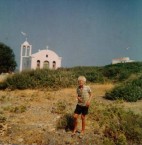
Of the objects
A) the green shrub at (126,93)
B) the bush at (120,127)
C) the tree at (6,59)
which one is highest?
the tree at (6,59)

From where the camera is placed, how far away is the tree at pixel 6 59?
58125mm

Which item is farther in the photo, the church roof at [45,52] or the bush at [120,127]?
the church roof at [45,52]

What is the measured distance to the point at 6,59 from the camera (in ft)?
192

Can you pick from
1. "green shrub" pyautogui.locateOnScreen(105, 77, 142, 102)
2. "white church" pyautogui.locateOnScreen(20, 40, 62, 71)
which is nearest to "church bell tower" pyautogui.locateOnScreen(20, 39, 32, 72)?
"white church" pyautogui.locateOnScreen(20, 40, 62, 71)

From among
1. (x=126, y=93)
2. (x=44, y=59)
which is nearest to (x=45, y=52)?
(x=44, y=59)

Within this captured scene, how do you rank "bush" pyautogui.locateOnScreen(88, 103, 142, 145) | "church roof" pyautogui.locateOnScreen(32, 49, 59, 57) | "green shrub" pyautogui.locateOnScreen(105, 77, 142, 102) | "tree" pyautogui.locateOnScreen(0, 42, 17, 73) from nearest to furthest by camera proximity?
"bush" pyautogui.locateOnScreen(88, 103, 142, 145), "green shrub" pyautogui.locateOnScreen(105, 77, 142, 102), "tree" pyautogui.locateOnScreen(0, 42, 17, 73), "church roof" pyautogui.locateOnScreen(32, 49, 59, 57)

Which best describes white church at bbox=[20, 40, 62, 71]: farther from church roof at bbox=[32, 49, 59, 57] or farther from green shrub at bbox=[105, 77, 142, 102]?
green shrub at bbox=[105, 77, 142, 102]

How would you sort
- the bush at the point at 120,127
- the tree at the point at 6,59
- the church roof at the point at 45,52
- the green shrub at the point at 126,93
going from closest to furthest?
1. the bush at the point at 120,127
2. the green shrub at the point at 126,93
3. the tree at the point at 6,59
4. the church roof at the point at 45,52

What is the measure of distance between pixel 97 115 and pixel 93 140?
7.20 feet

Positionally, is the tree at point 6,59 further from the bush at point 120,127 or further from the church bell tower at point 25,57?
the bush at point 120,127

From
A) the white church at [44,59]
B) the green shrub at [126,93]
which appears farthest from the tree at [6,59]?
the green shrub at [126,93]

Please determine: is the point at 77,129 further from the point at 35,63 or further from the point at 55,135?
the point at 35,63

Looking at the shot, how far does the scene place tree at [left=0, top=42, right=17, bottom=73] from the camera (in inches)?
2288

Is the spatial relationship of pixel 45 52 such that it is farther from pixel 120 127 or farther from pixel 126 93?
pixel 120 127
